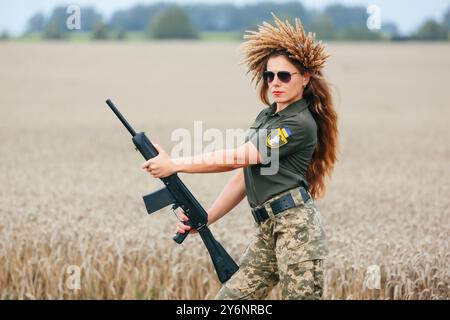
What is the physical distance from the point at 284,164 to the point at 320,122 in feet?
1.30

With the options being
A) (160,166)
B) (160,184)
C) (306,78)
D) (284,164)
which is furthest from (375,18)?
(160,184)

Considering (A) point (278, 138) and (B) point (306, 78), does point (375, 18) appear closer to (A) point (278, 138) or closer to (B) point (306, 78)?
(B) point (306, 78)

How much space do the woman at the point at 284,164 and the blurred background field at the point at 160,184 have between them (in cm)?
36

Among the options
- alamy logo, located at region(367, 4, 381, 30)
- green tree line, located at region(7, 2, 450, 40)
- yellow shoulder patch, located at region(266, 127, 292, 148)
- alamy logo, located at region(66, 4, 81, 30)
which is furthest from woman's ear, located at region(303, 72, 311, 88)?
green tree line, located at region(7, 2, 450, 40)

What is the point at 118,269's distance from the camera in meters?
7.16

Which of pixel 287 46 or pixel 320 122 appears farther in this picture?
pixel 320 122

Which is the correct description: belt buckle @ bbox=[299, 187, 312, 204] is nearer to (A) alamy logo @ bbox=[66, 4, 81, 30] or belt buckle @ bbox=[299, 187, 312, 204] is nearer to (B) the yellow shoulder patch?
(B) the yellow shoulder patch

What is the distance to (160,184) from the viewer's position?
473 inches

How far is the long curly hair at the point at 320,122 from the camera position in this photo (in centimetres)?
484

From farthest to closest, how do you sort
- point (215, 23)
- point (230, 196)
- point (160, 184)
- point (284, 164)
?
point (215, 23) → point (160, 184) → point (230, 196) → point (284, 164)

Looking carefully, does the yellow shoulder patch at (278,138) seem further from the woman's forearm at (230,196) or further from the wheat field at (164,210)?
the wheat field at (164,210)

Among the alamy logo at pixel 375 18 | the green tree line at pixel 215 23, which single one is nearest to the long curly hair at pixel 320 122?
the alamy logo at pixel 375 18
